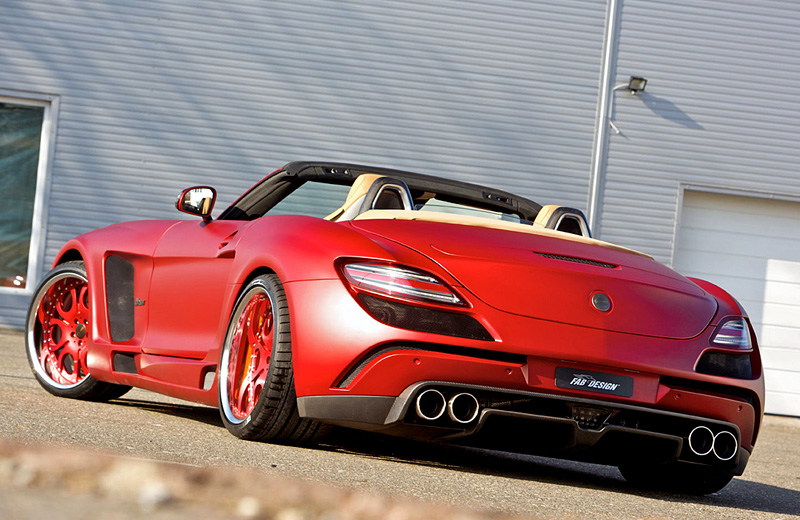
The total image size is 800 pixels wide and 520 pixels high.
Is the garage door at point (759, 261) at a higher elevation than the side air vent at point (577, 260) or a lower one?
lower

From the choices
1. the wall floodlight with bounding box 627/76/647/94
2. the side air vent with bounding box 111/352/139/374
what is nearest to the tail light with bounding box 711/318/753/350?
the side air vent with bounding box 111/352/139/374

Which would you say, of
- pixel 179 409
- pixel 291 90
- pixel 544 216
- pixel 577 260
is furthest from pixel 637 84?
pixel 577 260

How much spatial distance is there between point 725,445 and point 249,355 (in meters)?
1.80

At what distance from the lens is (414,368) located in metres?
3.48

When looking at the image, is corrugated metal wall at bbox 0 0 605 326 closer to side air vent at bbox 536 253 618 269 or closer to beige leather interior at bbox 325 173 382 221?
beige leather interior at bbox 325 173 382 221

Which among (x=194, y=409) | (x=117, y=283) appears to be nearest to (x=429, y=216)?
(x=117, y=283)

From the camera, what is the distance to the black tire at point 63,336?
18.1ft

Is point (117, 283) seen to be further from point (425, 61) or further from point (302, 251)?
point (425, 61)

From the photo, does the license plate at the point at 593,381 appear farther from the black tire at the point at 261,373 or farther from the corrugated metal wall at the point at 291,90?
the corrugated metal wall at the point at 291,90

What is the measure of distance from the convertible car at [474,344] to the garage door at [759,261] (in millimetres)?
9121

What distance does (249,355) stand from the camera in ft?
13.6

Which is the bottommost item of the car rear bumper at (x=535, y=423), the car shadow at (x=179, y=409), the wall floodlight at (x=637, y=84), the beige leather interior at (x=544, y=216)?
the car shadow at (x=179, y=409)

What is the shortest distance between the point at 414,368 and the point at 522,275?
538 millimetres

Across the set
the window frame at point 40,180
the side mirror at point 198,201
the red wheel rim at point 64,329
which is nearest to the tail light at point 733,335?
the side mirror at point 198,201
